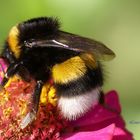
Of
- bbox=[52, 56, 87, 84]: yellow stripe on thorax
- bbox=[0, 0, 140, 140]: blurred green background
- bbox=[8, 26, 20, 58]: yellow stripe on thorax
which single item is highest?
bbox=[8, 26, 20, 58]: yellow stripe on thorax

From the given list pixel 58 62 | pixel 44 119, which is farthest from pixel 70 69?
pixel 44 119

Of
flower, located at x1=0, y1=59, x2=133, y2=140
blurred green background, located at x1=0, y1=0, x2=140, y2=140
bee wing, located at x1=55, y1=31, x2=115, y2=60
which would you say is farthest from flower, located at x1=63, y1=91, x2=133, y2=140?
blurred green background, located at x1=0, y1=0, x2=140, y2=140

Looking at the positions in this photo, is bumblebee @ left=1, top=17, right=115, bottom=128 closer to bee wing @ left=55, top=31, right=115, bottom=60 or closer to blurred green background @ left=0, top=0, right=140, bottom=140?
bee wing @ left=55, top=31, right=115, bottom=60

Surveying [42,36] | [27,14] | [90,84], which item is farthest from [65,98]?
[27,14]

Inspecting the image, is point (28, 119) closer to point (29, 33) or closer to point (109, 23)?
point (29, 33)

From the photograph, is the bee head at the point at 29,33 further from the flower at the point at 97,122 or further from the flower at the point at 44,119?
the flower at the point at 97,122

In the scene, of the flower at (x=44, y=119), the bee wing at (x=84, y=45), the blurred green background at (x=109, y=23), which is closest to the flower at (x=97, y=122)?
the flower at (x=44, y=119)
